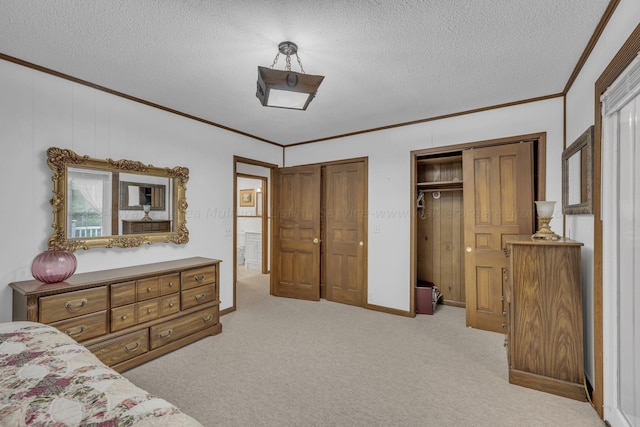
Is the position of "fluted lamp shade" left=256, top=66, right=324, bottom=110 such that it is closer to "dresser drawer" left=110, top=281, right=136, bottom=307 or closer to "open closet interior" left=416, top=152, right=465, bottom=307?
"dresser drawer" left=110, top=281, right=136, bottom=307

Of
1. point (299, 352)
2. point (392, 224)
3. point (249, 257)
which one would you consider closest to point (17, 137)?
point (299, 352)

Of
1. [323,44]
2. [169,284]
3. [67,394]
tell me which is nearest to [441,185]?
[323,44]

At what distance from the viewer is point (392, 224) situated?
402 centimetres

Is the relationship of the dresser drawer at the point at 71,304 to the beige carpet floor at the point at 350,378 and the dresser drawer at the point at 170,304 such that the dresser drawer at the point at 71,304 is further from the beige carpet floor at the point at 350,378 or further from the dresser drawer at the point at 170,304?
the beige carpet floor at the point at 350,378

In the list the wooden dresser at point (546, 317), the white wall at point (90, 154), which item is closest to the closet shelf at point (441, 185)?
the wooden dresser at point (546, 317)

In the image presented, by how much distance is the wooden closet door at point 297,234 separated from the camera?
4605 mm

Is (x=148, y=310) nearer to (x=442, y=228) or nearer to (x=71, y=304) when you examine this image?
(x=71, y=304)

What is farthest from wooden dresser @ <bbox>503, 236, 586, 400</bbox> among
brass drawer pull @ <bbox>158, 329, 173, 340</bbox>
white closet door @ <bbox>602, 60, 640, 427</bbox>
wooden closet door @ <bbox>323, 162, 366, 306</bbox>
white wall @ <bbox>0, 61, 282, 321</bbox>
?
white wall @ <bbox>0, 61, 282, 321</bbox>

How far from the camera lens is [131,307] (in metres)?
2.57

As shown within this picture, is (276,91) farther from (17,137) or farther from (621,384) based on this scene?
(621,384)

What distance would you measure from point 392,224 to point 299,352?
80.9 inches

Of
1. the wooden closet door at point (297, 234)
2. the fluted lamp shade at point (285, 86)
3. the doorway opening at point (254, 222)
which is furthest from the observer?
the doorway opening at point (254, 222)

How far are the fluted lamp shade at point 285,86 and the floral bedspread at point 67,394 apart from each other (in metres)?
1.70

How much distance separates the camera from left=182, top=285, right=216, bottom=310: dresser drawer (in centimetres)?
299
